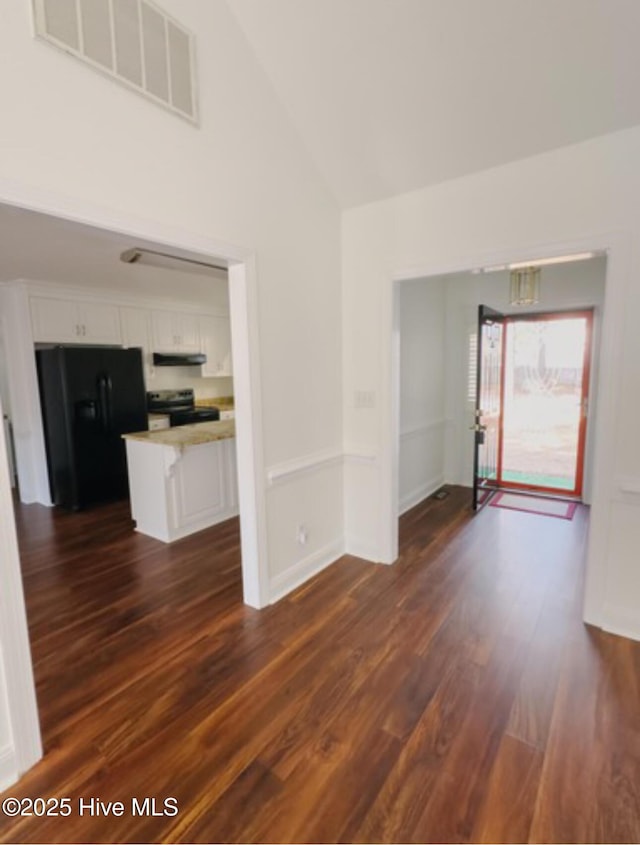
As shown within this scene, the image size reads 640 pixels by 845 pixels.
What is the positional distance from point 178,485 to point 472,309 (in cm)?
391

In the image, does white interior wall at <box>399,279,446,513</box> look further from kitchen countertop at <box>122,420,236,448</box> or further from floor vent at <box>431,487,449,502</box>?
kitchen countertop at <box>122,420,236,448</box>

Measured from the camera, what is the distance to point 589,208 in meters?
2.16

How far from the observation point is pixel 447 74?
2037 millimetres

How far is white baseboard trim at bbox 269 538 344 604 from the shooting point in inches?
107

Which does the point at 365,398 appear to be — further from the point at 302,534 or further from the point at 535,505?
the point at 535,505

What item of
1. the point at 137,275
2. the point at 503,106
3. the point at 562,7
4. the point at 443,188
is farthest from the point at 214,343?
the point at 562,7

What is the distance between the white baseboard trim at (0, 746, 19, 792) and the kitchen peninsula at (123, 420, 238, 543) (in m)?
2.10

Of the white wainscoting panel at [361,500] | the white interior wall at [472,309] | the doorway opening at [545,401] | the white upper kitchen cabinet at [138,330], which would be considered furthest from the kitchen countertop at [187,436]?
the doorway opening at [545,401]

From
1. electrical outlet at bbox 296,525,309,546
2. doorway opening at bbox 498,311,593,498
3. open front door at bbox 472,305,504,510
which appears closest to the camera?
electrical outlet at bbox 296,525,309,546

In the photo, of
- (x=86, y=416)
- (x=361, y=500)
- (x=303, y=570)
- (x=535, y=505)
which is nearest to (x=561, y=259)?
(x=361, y=500)

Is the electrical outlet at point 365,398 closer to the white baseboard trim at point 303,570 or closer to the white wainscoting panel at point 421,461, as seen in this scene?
the white baseboard trim at point 303,570

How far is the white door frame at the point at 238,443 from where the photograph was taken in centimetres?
147

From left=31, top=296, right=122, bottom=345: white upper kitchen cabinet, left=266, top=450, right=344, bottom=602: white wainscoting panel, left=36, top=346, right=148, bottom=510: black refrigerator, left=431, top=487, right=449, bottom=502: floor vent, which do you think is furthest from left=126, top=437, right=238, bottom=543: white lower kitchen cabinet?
left=431, top=487, right=449, bottom=502: floor vent

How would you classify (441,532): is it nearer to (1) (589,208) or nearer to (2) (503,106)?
(1) (589,208)
